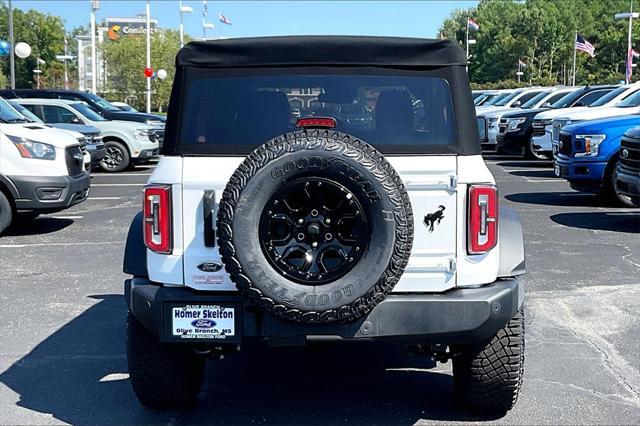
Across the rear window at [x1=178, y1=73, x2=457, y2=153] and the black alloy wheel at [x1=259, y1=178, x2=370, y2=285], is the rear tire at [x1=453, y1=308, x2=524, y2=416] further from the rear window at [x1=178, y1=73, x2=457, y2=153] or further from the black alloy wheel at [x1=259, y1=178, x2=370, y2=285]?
the rear window at [x1=178, y1=73, x2=457, y2=153]

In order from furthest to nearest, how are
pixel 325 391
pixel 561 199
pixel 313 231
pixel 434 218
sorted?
pixel 561 199
pixel 325 391
pixel 434 218
pixel 313 231

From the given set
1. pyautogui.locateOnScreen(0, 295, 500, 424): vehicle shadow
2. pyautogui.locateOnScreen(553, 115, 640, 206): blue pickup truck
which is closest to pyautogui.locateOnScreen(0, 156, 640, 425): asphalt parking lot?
pyautogui.locateOnScreen(0, 295, 500, 424): vehicle shadow

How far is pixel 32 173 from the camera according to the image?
10164 mm

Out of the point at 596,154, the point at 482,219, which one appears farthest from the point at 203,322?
the point at 596,154

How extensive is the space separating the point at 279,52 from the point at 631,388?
277cm

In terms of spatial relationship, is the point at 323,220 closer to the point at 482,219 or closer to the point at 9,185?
the point at 482,219

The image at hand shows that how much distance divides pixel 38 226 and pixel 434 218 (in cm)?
840

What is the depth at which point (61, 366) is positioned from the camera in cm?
559

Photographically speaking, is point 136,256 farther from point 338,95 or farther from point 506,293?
Result: point 506,293

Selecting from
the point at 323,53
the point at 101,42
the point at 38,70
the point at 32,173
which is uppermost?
the point at 101,42

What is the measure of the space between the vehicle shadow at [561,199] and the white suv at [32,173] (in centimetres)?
666

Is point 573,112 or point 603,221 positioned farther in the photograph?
point 573,112

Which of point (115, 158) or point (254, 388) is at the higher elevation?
point (115, 158)

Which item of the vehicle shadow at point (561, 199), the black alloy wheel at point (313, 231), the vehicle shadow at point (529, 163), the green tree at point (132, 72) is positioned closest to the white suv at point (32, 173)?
the vehicle shadow at point (561, 199)
